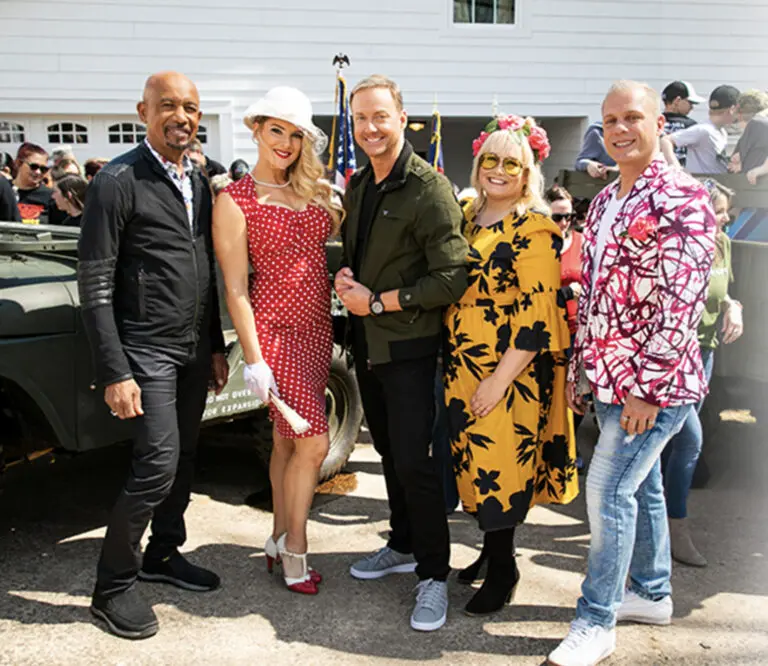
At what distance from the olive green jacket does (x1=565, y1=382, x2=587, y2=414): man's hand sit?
20.7 inches

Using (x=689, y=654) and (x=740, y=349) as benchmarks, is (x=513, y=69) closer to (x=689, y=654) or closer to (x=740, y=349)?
(x=740, y=349)

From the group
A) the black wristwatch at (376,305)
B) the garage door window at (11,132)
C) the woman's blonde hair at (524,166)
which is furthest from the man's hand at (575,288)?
the garage door window at (11,132)

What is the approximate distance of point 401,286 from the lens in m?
3.08

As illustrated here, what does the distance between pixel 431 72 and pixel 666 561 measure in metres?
9.62

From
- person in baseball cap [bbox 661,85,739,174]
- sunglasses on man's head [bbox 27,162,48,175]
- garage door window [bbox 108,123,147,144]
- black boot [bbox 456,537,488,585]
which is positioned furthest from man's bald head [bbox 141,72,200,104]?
garage door window [bbox 108,123,147,144]

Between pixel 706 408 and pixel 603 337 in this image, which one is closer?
pixel 603 337

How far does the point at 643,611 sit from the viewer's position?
3215 mm

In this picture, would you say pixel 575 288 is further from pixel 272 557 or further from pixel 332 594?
pixel 272 557

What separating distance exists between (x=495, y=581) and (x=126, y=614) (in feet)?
4.64

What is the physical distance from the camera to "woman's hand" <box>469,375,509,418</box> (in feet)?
9.90

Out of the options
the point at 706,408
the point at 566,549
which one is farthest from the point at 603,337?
the point at 706,408

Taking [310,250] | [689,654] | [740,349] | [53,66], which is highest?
[53,66]

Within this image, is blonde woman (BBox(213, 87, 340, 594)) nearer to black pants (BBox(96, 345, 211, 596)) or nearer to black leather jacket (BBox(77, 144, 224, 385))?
black leather jacket (BBox(77, 144, 224, 385))

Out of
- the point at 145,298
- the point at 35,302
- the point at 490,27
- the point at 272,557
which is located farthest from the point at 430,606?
the point at 490,27
